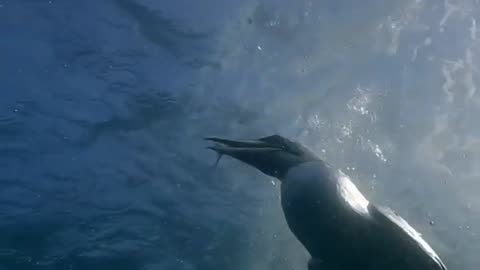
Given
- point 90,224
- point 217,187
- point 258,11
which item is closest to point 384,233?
point 258,11

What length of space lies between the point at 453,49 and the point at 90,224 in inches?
656

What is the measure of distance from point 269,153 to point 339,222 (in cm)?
104

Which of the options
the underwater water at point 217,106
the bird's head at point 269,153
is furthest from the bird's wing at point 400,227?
the underwater water at point 217,106

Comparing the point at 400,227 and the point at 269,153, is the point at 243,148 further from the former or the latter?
the point at 400,227

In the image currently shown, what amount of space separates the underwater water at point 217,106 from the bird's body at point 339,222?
7.01m

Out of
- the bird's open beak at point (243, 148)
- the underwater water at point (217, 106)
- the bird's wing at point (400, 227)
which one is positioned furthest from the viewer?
the underwater water at point (217, 106)

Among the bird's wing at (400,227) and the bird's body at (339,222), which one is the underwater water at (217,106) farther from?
the bird's wing at (400,227)

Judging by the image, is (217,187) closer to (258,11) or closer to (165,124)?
(165,124)

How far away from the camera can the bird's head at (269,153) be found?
4680 mm

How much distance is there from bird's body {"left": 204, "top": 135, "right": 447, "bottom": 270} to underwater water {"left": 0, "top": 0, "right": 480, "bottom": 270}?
701 centimetres

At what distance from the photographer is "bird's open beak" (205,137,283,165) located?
183 inches

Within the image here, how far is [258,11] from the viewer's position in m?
11.1

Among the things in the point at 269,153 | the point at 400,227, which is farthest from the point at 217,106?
the point at 400,227

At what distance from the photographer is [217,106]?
14.4 metres
